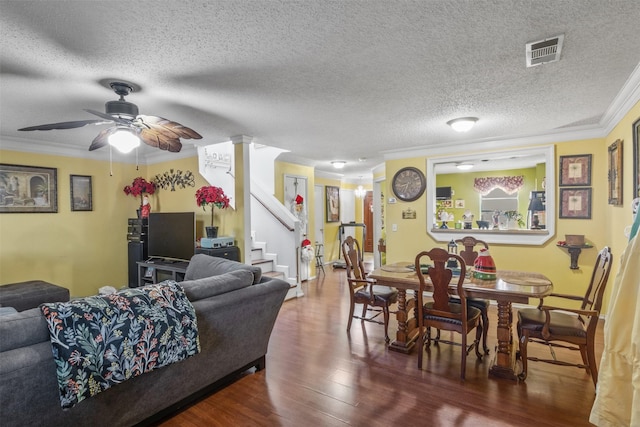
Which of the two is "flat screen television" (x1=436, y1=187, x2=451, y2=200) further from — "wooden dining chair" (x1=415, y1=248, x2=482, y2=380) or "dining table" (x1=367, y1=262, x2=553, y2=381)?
"wooden dining chair" (x1=415, y1=248, x2=482, y2=380)

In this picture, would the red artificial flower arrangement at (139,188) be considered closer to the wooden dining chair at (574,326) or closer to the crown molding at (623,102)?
the wooden dining chair at (574,326)

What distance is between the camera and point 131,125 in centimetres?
261

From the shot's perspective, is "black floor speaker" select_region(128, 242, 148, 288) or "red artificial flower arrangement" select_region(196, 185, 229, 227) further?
"black floor speaker" select_region(128, 242, 148, 288)

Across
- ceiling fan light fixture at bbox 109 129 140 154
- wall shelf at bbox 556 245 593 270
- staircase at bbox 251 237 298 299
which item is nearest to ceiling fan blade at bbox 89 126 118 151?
ceiling fan light fixture at bbox 109 129 140 154

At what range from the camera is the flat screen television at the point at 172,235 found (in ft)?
14.6

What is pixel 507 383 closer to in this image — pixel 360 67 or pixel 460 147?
pixel 360 67

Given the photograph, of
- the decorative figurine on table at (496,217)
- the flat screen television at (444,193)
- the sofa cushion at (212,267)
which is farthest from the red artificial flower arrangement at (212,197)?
the decorative figurine on table at (496,217)

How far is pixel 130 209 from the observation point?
5.64 metres

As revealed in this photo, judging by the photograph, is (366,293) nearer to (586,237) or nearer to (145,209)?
(586,237)

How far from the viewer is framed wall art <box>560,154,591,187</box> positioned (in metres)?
4.00

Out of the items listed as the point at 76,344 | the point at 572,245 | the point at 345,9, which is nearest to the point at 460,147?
the point at 572,245

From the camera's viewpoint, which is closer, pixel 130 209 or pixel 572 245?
pixel 572 245

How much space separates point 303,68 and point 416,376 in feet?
8.38

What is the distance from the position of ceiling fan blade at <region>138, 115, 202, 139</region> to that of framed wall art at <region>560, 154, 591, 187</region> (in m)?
4.40
